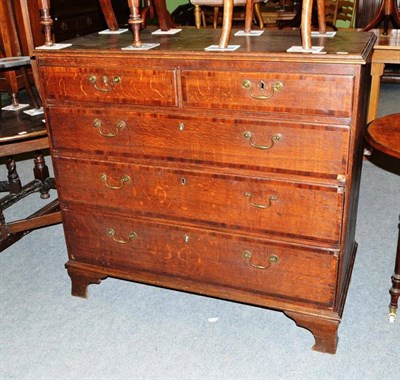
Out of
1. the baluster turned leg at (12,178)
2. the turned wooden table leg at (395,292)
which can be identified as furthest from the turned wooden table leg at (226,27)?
the baluster turned leg at (12,178)

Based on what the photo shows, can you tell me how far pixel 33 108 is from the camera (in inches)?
119

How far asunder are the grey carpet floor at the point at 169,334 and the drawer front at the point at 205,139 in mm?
775

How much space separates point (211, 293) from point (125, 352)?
436 millimetres

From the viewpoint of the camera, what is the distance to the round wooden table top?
72.3 inches

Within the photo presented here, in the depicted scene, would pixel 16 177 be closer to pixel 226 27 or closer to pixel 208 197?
pixel 208 197

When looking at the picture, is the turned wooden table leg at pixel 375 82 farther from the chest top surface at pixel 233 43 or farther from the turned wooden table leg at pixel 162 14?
the turned wooden table leg at pixel 162 14

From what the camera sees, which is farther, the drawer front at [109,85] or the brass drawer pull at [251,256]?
the brass drawer pull at [251,256]

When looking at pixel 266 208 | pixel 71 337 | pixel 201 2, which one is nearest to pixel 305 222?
pixel 266 208

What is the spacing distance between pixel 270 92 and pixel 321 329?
986 mm

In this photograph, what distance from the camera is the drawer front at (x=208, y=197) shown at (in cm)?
198

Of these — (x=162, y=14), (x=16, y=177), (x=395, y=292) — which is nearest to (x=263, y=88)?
(x=162, y=14)

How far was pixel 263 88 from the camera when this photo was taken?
1.85 m

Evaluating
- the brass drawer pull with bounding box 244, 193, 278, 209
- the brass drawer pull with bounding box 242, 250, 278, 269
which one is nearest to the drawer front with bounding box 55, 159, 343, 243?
the brass drawer pull with bounding box 244, 193, 278, 209

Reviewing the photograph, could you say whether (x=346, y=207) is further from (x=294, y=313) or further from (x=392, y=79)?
(x=392, y=79)
